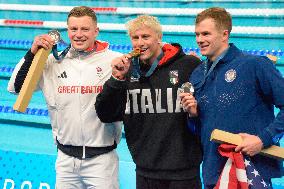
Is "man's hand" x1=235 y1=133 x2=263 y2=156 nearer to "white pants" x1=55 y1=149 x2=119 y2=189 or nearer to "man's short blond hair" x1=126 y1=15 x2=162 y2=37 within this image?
"man's short blond hair" x1=126 y1=15 x2=162 y2=37

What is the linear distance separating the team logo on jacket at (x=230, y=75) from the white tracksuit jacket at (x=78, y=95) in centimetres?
77

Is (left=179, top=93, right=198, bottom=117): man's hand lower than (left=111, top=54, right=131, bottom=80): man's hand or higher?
lower

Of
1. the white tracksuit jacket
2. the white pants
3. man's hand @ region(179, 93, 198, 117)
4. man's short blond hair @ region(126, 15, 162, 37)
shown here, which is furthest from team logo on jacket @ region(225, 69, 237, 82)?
the white pants

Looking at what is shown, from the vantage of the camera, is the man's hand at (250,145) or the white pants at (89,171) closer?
the man's hand at (250,145)

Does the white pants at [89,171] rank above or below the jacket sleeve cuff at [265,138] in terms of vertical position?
below

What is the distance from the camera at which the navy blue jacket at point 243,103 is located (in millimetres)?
2432

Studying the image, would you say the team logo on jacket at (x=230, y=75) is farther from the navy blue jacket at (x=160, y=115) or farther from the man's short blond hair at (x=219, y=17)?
the navy blue jacket at (x=160, y=115)

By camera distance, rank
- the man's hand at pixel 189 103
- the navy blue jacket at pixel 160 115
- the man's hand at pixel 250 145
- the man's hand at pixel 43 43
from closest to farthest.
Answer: the man's hand at pixel 250 145 → the man's hand at pixel 189 103 → the navy blue jacket at pixel 160 115 → the man's hand at pixel 43 43

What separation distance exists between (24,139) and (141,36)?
2.82 metres

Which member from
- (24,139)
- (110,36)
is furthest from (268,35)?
(24,139)

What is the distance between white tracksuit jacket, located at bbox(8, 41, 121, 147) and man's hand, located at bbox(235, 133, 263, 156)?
2.86 ft

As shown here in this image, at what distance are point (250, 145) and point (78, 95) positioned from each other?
1015mm

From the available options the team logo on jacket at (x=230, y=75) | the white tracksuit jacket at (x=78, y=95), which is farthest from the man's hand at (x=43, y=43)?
the team logo on jacket at (x=230, y=75)

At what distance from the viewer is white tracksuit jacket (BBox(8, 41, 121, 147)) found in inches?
117
